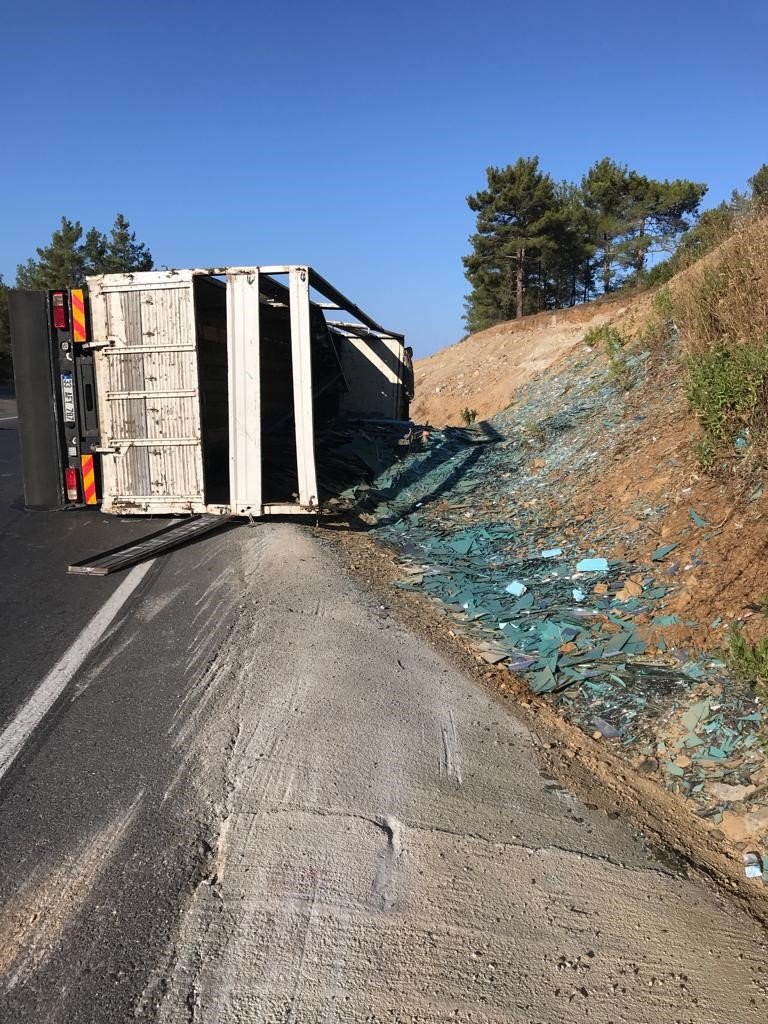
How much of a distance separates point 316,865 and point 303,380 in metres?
5.83

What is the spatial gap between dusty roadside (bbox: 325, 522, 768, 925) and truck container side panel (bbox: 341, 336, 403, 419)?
9888mm

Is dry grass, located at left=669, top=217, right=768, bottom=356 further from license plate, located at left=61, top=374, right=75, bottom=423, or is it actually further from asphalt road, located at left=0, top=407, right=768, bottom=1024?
license plate, located at left=61, top=374, right=75, bottom=423

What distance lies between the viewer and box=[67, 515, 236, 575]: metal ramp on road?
21.5 feet

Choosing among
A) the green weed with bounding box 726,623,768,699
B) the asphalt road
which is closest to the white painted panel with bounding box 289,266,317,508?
the asphalt road

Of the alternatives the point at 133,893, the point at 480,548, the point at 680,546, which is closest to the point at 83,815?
the point at 133,893

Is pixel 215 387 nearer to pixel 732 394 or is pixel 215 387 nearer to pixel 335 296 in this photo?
pixel 335 296

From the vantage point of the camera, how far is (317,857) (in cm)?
276

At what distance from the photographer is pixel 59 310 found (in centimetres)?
802

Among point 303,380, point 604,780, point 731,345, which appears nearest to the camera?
point 604,780

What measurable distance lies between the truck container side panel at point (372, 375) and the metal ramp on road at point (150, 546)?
704 centimetres

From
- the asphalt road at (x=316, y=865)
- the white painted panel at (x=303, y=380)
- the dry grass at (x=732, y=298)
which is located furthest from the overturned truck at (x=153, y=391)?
the dry grass at (x=732, y=298)

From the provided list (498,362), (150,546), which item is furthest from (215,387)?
(498,362)

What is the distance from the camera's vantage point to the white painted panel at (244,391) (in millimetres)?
7707

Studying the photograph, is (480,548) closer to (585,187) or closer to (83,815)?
(83,815)
